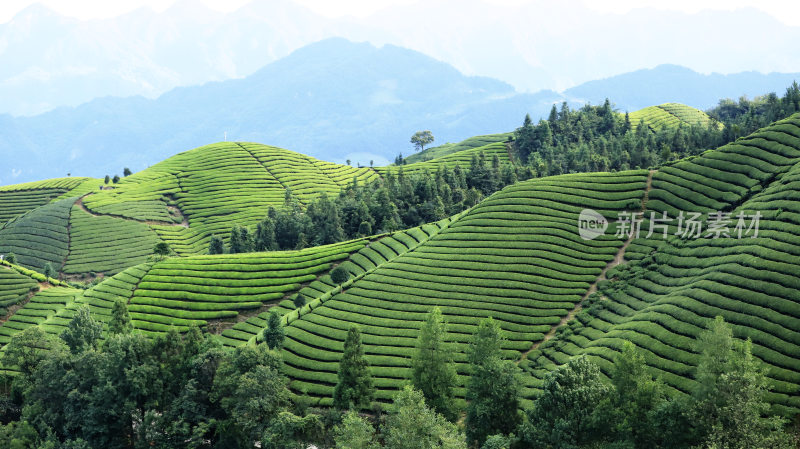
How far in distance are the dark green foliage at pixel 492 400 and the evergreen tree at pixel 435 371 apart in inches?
88.7

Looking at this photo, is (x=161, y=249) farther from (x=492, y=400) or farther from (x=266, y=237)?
(x=492, y=400)

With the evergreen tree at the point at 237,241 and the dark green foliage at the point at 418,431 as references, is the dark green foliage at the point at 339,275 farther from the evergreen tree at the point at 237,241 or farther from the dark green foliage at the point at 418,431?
the dark green foliage at the point at 418,431

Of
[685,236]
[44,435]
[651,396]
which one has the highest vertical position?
[685,236]

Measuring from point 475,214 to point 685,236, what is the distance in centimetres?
2895

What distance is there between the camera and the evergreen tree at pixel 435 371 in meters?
54.1

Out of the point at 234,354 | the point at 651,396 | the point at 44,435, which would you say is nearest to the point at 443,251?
the point at 234,354

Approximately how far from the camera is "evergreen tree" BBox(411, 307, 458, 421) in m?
54.1

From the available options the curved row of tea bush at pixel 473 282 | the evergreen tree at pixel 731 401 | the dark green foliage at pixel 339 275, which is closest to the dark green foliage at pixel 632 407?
the evergreen tree at pixel 731 401

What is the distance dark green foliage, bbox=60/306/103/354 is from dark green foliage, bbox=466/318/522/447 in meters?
40.1

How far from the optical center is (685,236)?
75.0 metres

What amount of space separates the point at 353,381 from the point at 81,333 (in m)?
31.9

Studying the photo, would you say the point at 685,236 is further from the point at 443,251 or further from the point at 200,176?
the point at 200,176

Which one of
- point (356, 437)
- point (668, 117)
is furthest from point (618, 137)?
point (356, 437)

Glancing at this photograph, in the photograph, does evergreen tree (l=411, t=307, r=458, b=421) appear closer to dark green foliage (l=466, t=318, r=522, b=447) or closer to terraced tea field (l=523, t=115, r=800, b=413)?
dark green foliage (l=466, t=318, r=522, b=447)
